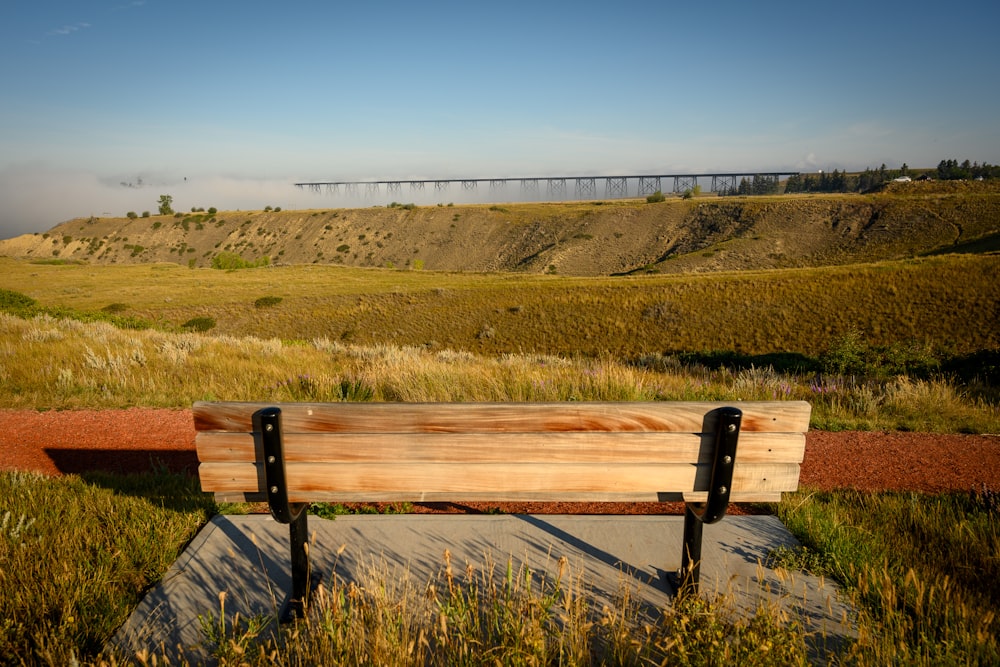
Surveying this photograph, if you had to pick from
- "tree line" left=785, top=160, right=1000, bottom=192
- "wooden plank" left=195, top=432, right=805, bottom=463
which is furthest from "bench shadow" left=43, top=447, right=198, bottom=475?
"tree line" left=785, top=160, right=1000, bottom=192

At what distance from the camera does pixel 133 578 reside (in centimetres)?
324

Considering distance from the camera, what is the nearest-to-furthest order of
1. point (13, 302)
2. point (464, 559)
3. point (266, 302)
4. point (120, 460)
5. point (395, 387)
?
point (464, 559) → point (120, 460) → point (395, 387) → point (13, 302) → point (266, 302)

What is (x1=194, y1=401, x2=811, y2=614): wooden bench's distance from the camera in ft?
8.26

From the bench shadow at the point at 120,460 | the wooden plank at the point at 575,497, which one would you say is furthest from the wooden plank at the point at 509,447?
the bench shadow at the point at 120,460

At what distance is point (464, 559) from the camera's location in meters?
3.44

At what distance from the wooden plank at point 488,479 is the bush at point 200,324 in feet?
109

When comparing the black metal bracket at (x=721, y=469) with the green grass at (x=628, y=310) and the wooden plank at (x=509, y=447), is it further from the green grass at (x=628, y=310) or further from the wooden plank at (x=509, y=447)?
the green grass at (x=628, y=310)

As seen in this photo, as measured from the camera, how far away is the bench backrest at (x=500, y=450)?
2520mm

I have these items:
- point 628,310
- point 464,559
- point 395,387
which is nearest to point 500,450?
point 464,559

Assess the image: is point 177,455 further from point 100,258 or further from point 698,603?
point 100,258

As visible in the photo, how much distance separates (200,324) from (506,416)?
3524 centimetres

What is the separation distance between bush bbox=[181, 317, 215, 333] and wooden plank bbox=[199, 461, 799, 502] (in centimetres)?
3329

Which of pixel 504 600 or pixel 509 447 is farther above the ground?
pixel 509 447

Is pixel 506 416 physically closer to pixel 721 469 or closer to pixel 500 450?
pixel 500 450
